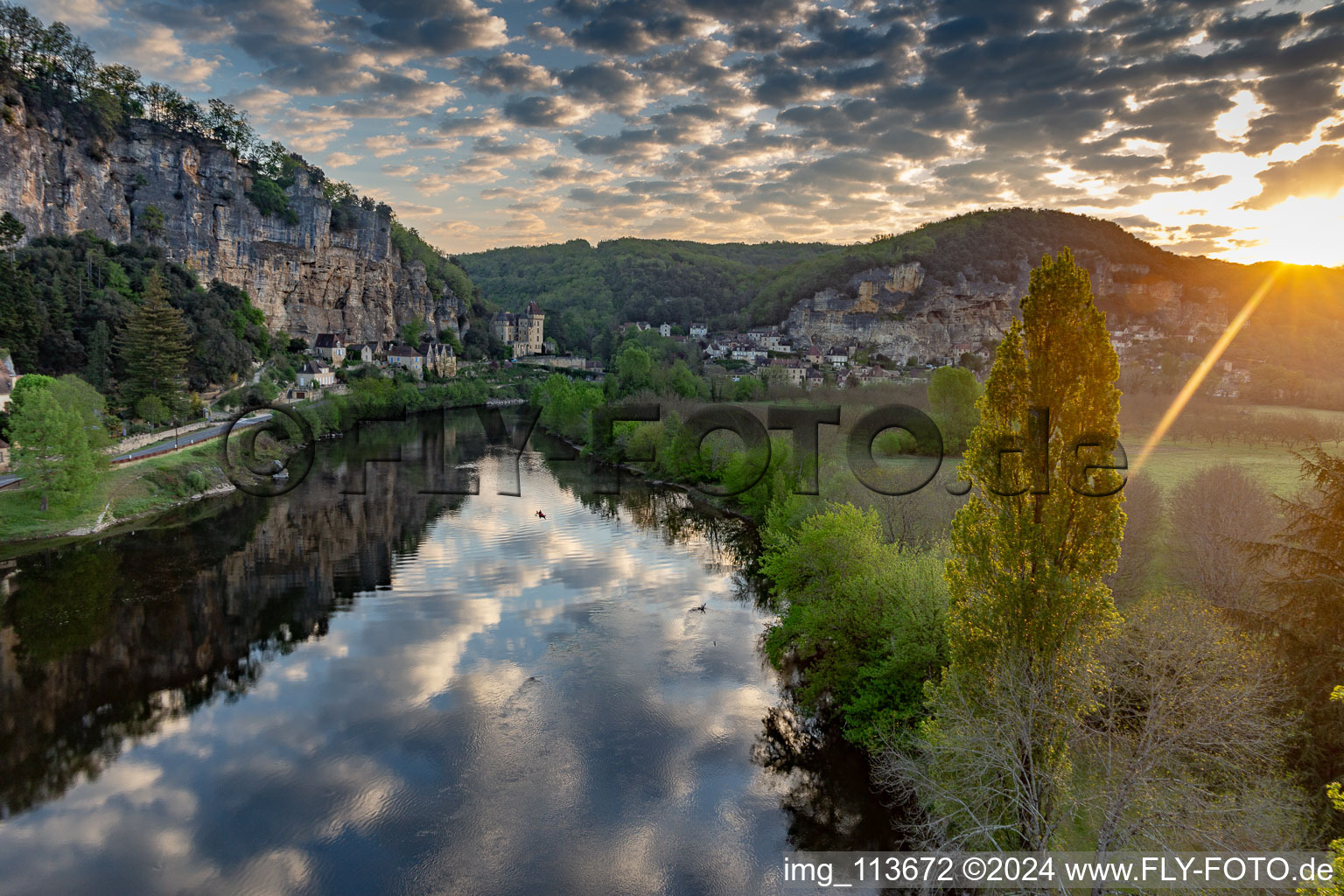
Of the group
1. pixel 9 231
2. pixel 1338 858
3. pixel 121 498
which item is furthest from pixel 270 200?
pixel 1338 858

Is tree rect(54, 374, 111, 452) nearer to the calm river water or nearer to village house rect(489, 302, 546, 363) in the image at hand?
the calm river water

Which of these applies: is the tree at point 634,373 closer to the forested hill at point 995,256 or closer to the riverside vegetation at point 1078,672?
the riverside vegetation at point 1078,672

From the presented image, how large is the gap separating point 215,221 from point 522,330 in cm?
4732

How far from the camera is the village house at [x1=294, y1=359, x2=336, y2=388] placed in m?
60.2

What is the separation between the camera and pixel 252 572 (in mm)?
23500

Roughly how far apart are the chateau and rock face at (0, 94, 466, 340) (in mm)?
15422

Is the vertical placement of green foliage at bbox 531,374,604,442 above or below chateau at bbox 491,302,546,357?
below

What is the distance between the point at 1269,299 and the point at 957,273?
51.0m

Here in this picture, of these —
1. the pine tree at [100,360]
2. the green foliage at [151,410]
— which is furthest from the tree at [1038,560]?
the pine tree at [100,360]

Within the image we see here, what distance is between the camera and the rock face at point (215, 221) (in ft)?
164

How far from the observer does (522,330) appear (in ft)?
354

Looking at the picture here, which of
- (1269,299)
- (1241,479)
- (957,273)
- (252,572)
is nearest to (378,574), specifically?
(252,572)

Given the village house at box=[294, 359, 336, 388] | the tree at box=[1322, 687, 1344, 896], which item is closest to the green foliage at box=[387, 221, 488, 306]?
the village house at box=[294, 359, 336, 388]

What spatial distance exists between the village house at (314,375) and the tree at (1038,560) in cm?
6095
